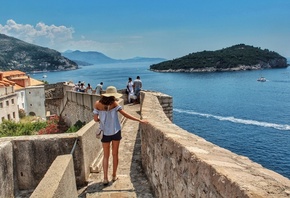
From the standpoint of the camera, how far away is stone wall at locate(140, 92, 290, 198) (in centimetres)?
233

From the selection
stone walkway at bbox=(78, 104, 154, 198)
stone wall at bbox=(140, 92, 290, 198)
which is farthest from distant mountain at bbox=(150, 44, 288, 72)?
stone wall at bbox=(140, 92, 290, 198)

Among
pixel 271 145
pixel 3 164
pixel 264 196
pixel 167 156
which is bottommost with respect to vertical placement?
pixel 271 145

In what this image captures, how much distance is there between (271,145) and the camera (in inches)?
1486

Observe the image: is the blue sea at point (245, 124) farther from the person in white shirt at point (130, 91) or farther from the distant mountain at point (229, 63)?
the distant mountain at point (229, 63)

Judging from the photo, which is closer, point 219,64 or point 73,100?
point 73,100

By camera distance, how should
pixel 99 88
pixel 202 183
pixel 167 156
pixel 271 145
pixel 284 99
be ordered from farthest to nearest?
pixel 284 99 < pixel 271 145 < pixel 99 88 < pixel 167 156 < pixel 202 183

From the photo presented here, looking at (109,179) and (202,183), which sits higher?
(202,183)

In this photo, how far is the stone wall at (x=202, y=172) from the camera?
2.33 metres

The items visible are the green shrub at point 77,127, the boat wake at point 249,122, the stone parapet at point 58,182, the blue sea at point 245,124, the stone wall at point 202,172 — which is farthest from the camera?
the boat wake at point 249,122

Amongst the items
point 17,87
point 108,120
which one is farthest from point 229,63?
point 108,120

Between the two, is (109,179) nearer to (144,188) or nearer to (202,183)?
(144,188)

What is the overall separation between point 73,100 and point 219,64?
175859 millimetres

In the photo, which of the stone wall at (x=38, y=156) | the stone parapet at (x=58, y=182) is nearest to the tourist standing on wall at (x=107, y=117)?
the stone wall at (x=38, y=156)

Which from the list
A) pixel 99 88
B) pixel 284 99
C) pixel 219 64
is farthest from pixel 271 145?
pixel 219 64
